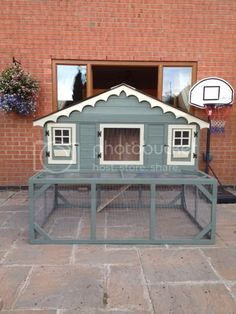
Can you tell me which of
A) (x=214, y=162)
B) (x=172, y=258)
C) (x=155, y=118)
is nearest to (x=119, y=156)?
(x=155, y=118)

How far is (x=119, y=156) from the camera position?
4594 mm

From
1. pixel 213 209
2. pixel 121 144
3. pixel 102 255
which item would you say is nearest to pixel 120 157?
pixel 121 144

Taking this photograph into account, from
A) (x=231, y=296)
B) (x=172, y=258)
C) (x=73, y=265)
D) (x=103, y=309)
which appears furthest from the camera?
(x=172, y=258)

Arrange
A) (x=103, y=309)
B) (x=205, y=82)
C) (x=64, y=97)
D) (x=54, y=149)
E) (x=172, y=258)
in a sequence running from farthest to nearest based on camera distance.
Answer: (x=64, y=97) < (x=205, y=82) < (x=54, y=149) < (x=172, y=258) < (x=103, y=309)

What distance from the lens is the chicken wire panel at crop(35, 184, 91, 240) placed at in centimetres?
362

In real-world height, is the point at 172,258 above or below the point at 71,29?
below

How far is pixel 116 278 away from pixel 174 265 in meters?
0.64

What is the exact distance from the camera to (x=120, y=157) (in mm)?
4582

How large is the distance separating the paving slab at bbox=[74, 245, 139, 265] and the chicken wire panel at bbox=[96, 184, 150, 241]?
284mm

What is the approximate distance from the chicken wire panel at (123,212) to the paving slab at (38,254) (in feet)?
1.83

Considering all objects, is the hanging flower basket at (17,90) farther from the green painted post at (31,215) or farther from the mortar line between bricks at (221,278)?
the mortar line between bricks at (221,278)

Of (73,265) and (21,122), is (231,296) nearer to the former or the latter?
(73,265)

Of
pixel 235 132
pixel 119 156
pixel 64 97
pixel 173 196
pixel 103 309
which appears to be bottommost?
pixel 103 309

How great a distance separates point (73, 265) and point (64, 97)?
3837mm
